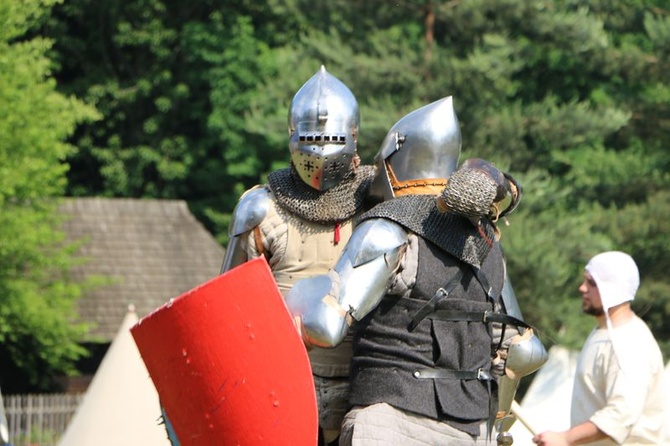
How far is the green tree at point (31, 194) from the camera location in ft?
57.5

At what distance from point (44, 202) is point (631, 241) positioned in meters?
7.28

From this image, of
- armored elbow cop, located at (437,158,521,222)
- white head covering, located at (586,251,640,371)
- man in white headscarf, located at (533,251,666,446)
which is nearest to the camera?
armored elbow cop, located at (437,158,521,222)

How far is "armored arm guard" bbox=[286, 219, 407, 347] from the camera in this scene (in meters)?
5.07

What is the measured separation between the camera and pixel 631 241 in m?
20.7

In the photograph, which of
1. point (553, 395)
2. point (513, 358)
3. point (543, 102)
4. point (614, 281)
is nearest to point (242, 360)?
point (513, 358)

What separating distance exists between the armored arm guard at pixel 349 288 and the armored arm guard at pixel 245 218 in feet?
2.61

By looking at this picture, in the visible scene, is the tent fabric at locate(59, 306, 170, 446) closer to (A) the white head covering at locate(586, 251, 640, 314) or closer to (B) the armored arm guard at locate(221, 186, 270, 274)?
(A) the white head covering at locate(586, 251, 640, 314)

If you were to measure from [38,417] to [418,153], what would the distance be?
700 inches

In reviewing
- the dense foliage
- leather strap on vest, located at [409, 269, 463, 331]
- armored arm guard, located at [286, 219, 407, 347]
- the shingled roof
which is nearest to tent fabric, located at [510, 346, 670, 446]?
leather strap on vest, located at [409, 269, 463, 331]

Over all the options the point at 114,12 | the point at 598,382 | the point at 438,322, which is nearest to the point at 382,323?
the point at 438,322

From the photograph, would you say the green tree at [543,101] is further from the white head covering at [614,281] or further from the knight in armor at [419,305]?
the knight in armor at [419,305]

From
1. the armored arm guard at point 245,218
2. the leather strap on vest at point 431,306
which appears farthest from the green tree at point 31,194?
the leather strap on vest at point 431,306

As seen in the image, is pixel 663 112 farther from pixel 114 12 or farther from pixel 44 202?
pixel 114 12

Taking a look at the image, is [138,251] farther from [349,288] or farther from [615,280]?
[349,288]
